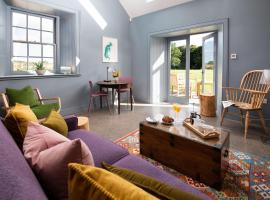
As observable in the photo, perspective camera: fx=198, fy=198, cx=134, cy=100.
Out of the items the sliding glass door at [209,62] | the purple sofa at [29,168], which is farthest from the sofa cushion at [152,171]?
the sliding glass door at [209,62]

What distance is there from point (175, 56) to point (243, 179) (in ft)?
15.4

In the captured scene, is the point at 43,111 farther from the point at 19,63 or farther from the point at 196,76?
the point at 196,76

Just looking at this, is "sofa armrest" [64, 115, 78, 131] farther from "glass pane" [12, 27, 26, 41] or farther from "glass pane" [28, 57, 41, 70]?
"glass pane" [12, 27, 26, 41]

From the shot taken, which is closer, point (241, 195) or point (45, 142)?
point (45, 142)

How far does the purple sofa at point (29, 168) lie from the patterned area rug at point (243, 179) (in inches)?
28.3

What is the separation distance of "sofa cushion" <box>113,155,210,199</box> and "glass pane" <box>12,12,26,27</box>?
162 inches

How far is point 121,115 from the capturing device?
4.60 m

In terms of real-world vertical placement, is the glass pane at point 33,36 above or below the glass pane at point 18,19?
below

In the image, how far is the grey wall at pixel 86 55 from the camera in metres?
4.47

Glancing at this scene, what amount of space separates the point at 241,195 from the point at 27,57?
461 cm

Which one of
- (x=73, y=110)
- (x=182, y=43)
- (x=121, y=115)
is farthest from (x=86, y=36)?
(x=182, y=43)

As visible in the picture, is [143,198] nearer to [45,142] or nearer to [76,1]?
[45,142]

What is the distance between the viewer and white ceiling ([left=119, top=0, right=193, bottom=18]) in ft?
16.7

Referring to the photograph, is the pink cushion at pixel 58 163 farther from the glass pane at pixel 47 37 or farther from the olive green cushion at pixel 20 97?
the glass pane at pixel 47 37
